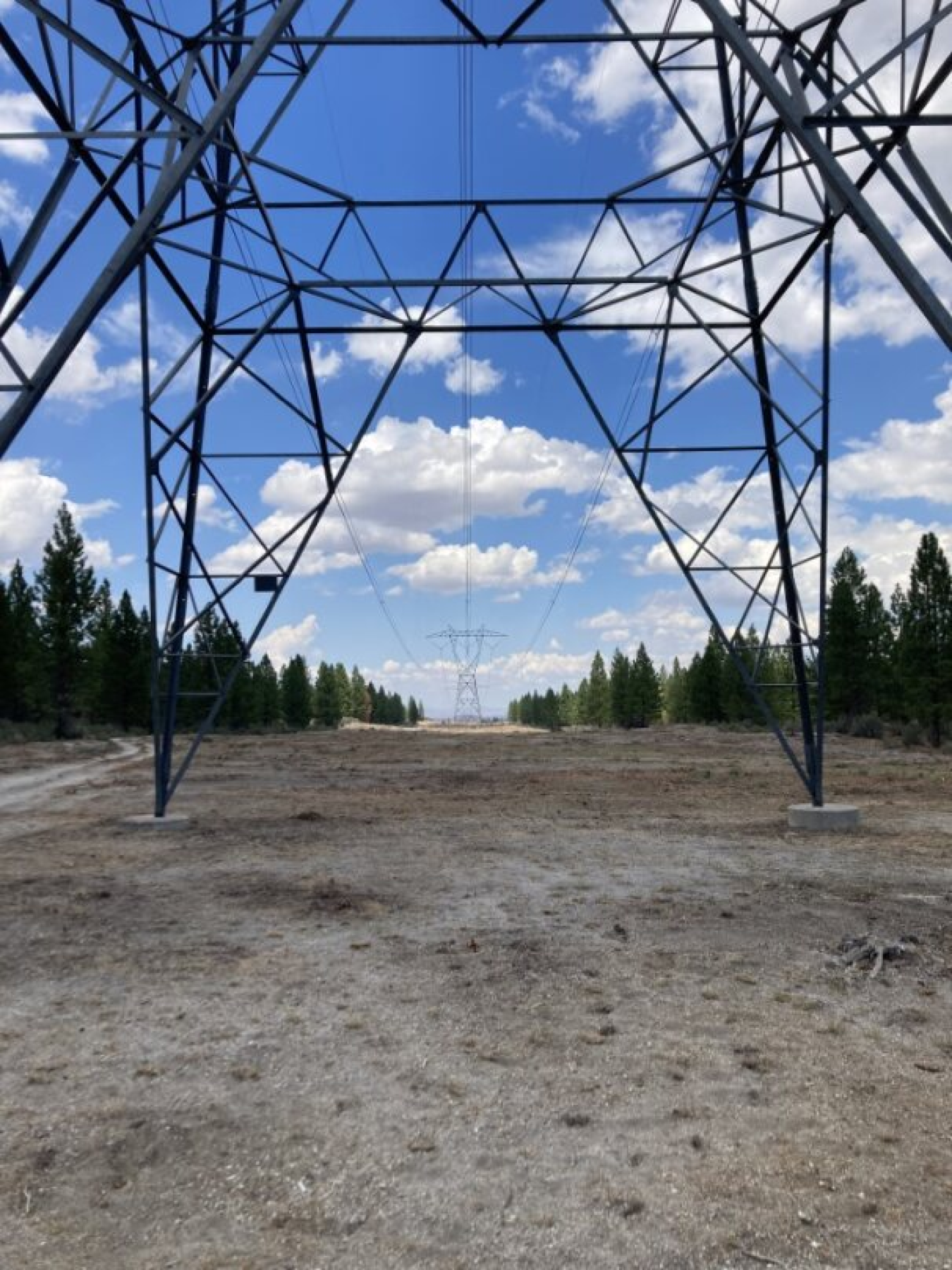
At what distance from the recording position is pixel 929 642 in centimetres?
4794

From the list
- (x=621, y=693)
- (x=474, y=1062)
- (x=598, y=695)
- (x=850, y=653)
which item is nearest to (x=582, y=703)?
(x=598, y=695)

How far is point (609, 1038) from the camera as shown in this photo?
5578mm

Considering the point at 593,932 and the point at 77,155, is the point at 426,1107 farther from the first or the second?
the point at 77,155

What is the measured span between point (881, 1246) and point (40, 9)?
9.74 m

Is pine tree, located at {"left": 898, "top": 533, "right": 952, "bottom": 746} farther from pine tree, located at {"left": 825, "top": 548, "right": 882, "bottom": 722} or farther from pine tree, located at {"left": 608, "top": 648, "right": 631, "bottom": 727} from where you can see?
pine tree, located at {"left": 608, "top": 648, "right": 631, "bottom": 727}

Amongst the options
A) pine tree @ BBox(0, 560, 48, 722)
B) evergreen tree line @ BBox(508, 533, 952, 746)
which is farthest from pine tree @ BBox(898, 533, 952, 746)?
pine tree @ BBox(0, 560, 48, 722)

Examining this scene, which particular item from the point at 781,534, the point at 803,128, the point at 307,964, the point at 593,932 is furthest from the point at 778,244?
the point at 307,964

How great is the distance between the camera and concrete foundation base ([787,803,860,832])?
1500 cm

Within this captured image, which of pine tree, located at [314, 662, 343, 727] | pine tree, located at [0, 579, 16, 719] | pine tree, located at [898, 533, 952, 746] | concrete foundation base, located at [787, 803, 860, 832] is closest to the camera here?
concrete foundation base, located at [787, 803, 860, 832]

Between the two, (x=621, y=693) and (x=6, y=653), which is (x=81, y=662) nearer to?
(x=6, y=653)

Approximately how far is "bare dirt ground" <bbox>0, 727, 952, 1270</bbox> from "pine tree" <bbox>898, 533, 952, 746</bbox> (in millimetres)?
38509

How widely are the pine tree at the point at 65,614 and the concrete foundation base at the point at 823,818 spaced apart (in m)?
48.6

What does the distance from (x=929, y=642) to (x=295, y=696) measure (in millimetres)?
66511

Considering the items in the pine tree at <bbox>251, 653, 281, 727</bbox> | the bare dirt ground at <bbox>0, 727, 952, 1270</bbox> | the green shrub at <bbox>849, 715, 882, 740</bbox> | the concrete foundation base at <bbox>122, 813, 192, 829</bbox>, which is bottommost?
the bare dirt ground at <bbox>0, 727, 952, 1270</bbox>
